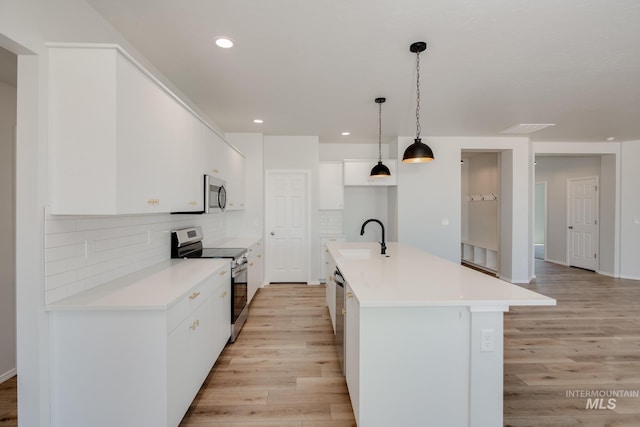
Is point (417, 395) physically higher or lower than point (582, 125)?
lower

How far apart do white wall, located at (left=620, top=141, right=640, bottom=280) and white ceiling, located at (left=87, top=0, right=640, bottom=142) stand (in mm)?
2137

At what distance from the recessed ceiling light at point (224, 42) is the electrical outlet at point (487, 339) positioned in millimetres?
2625

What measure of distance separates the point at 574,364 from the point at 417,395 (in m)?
2.01

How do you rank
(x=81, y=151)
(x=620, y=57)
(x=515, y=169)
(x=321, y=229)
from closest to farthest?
(x=81, y=151) < (x=620, y=57) < (x=515, y=169) < (x=321, y=229)

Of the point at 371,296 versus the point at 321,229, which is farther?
the point at 321,229

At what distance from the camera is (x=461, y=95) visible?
128 inches

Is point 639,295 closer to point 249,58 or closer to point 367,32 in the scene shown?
point 367,32

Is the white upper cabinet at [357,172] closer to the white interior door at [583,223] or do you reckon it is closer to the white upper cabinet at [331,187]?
the white upper cabinet at [331,187]

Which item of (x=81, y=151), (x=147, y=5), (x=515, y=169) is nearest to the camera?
(x=81, y=151)

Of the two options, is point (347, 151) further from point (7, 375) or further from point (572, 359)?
point (7, 375)

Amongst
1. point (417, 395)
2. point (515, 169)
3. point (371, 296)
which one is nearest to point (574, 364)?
point (417, 395)

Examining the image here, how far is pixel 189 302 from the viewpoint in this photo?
1870mm

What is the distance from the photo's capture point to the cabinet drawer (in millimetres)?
1621

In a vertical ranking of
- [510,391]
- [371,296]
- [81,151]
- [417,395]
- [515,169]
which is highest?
[515,169]
